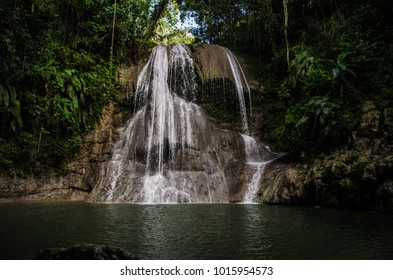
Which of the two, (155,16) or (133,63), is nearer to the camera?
(133,63)

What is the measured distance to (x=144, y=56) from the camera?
19781 mm

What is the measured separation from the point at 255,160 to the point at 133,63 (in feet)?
33.1

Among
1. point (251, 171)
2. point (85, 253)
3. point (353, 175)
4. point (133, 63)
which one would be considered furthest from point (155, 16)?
point (85, 253)

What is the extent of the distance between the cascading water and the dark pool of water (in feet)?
14.8

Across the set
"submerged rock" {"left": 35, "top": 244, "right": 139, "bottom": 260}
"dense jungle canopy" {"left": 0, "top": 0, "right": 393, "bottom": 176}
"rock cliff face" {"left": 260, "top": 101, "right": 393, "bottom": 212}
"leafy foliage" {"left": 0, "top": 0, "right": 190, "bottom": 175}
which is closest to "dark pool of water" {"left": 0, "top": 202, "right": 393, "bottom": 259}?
"submerged rock" {"left": 35, "top": 244, "right": 139, "bottom": 260}

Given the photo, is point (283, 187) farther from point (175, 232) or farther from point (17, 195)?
point (17, 195)

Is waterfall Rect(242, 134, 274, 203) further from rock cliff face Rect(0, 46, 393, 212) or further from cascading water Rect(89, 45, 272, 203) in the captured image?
rock cliff face Rect(0, 46, 393, 212)

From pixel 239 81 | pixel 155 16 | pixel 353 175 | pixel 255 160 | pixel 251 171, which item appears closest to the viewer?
pixel 353 175

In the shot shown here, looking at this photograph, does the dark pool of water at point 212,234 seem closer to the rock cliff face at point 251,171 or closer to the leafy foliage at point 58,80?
the rock cliff face at point 251,171

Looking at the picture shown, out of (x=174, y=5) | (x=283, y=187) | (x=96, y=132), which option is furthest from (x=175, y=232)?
(x=174, y=5)

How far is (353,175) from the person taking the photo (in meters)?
9.14

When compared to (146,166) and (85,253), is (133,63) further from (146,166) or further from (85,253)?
(85,253)

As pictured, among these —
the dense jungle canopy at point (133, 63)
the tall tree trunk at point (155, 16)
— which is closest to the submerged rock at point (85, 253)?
the dense jungle canopy at point (133, 63)

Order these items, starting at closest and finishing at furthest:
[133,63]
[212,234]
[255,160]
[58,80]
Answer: [212,234], [58,80], [255,160], [133,63]
